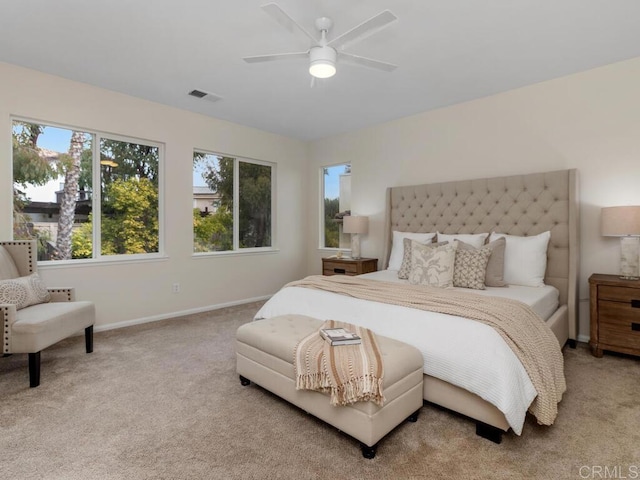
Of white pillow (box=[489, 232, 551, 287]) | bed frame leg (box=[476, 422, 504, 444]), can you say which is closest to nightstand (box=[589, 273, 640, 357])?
white pillow (box=[489, 232, 551, 287])

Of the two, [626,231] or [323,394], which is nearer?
[323,394]

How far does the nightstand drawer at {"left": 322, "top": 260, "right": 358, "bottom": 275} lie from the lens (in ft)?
14.9

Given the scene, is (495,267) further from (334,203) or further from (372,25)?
(334,203)

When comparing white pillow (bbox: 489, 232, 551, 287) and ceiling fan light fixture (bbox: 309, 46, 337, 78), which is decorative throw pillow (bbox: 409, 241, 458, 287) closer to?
white pillow (bbox: 489, 232, 551, 287)

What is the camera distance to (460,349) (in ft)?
6.22

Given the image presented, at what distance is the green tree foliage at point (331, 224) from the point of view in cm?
558

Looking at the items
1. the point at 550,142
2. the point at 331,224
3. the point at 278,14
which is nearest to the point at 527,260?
the point at 550,142

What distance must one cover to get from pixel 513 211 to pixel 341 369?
281cm

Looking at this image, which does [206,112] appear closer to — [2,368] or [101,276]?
[101,276]

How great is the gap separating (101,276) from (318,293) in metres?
2.55

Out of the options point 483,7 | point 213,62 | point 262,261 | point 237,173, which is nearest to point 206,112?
point 237,173

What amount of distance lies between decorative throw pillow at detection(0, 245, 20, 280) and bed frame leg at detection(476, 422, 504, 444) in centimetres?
367

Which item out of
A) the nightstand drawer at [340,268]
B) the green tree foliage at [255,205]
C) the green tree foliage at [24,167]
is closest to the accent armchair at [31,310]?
the green tree foliage at [24,167]

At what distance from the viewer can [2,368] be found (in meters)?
2.71
